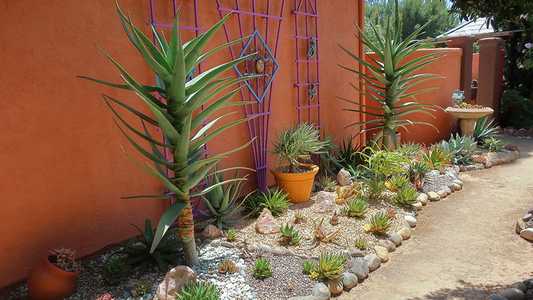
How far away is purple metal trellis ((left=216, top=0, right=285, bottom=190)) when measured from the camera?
4.72m

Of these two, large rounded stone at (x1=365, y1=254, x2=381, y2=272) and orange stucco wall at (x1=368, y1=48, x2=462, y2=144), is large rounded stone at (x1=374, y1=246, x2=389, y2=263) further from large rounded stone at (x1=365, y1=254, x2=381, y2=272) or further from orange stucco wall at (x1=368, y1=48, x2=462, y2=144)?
orange stucco wall at (x1=368, y1=48, x2=462, y2=144)

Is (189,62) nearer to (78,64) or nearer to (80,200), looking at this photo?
(78,64)

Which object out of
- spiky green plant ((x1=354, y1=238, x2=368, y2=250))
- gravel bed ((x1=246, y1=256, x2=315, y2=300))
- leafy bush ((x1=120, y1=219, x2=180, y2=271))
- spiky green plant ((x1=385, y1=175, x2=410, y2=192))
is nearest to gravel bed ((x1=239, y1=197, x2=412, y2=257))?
spiky green plant ((x1=354, y1=238, x2=368, y2=250))

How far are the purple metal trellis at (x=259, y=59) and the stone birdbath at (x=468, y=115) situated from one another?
4.30 metres

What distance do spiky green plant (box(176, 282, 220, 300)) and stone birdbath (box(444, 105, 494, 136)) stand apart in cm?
648

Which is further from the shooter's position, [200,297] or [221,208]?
[221,208]

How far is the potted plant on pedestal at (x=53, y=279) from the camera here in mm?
2758

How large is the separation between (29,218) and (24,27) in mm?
1426

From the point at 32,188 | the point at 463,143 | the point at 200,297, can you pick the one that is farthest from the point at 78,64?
the point at 463,143

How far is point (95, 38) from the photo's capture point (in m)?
3.36

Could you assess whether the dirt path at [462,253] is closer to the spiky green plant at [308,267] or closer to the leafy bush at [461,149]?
the spiky green plant at [308,267]

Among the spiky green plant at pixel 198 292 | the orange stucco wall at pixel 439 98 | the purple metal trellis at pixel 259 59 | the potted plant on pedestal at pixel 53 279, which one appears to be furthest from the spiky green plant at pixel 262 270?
the orange stucco wall at pixel 439 98

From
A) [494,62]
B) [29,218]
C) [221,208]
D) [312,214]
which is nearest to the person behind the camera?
[29,218]

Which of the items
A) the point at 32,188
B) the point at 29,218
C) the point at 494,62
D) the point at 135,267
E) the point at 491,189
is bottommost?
the point at 491,189
